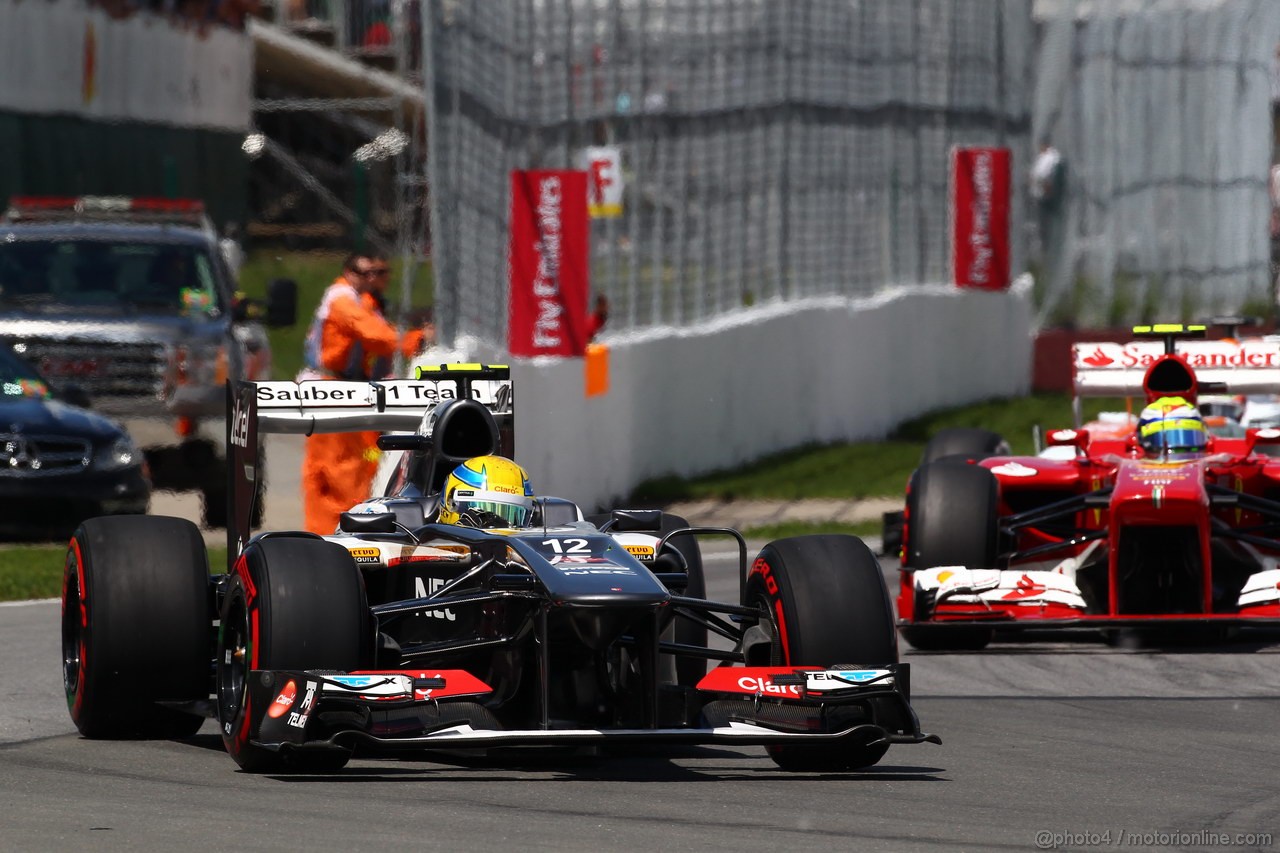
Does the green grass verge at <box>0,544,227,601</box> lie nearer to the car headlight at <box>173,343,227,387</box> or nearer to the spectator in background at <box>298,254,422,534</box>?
the spectator in background at <box>298,254,422,534</box>

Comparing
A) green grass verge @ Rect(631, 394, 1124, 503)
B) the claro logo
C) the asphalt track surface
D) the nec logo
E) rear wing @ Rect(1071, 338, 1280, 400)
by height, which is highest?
the nec logo

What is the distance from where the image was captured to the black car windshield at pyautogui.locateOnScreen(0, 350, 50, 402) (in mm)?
15820

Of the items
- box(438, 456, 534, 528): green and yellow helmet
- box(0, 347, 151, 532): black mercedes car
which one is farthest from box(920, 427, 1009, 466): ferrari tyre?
box(438, 456, 534, 528): green and yellow helmet

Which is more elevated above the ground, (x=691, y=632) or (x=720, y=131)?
(x=720, y=131)

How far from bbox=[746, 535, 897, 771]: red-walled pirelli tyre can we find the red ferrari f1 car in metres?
3.46

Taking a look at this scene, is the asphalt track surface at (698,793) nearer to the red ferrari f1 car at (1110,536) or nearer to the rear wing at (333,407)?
the rear wing at (333,407)

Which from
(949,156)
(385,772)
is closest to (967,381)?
(949,156)

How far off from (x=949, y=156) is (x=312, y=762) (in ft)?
67.1

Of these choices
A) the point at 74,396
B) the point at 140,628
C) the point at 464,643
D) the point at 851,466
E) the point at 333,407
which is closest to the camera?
the point at 464,643

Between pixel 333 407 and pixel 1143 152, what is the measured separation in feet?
73.3

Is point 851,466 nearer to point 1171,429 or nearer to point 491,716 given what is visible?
point 1171,429

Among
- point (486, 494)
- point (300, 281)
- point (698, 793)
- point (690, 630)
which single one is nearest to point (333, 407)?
point (486, 494)

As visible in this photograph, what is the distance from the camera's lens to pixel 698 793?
7.44m

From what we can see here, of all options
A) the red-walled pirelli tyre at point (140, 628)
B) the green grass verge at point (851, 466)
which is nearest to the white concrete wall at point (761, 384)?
the green grass verge at point (851, 466)
